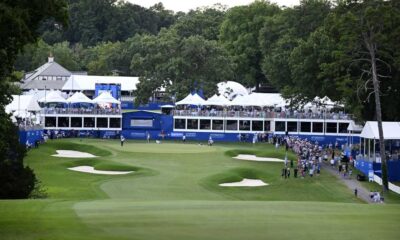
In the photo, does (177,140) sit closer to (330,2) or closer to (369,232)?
(330,2)

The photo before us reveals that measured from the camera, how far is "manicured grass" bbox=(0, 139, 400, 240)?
22.6 m

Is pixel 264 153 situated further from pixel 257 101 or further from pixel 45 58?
pixel 45 58

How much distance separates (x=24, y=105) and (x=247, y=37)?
49164 mm

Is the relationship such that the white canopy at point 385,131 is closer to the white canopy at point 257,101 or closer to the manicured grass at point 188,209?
the manicured grass at point 188,209

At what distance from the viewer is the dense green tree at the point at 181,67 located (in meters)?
98.1

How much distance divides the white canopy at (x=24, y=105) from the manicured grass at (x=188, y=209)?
2373 centimetres

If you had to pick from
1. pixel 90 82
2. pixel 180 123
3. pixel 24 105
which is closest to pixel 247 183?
pixel 180 123

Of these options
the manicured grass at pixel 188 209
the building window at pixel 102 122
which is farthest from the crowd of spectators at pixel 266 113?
the manicured grass at pixel 188 209

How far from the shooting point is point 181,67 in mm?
98125

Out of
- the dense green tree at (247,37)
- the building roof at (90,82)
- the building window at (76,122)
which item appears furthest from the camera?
the dense green tree at (247,37)

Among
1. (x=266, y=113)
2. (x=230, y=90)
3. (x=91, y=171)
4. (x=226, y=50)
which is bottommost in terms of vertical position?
(x=91, y=171)

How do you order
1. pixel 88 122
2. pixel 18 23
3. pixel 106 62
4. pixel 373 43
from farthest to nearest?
1. pixel 106 62
2. pixel 88 122
3. pixel 373 43
4. pixel 18 23

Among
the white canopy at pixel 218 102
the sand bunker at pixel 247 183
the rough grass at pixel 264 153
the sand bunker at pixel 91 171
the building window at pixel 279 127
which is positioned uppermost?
the white canopy at pixel 218 102

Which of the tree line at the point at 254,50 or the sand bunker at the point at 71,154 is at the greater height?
the tree line at the point at 254,50
